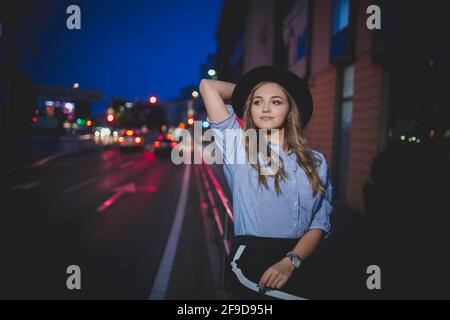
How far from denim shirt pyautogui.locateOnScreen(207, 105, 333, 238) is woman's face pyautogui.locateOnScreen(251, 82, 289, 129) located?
11 cm

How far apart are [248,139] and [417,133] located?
5.63 m

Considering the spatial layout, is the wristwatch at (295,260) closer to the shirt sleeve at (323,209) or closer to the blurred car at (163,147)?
the shirt sleeve at (323,209)

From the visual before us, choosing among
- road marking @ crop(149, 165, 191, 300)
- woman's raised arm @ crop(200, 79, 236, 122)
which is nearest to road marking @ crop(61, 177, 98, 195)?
road marking @ crop(149, 165, 191, 300)

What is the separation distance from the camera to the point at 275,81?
1950 millimetres

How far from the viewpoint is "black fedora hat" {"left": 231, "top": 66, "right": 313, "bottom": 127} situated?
194cm

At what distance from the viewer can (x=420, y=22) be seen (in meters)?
6.57

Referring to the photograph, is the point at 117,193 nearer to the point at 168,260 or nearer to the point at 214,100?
the point at 168,260

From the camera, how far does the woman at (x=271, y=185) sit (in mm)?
1731

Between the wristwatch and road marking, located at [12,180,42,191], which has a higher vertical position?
the wristwatch

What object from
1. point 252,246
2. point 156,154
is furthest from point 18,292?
point 156,154

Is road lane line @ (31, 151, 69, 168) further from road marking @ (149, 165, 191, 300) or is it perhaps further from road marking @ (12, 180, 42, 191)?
road marking @ (149, 165, 191, 300)

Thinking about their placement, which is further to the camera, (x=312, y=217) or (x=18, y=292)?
(x=18, y=292)

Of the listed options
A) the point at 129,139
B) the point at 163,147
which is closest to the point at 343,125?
the point at 163,147

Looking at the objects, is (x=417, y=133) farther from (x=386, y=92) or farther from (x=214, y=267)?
(x=214, y=267)
